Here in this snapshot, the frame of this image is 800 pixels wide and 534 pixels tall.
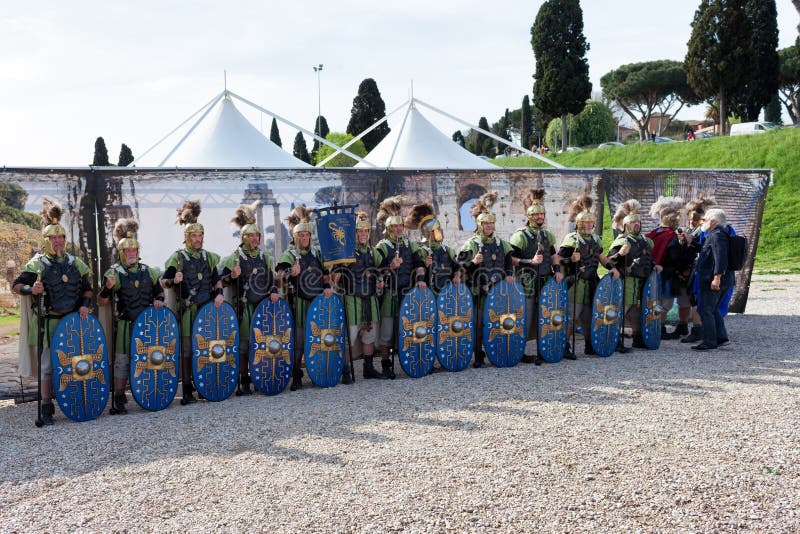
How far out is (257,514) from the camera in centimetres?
346

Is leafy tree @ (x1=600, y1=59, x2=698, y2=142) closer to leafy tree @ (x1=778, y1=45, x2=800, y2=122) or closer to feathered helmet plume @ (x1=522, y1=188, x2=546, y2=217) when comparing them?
leafy tree @ (x1=778, y1=45, x2=800, y2=122)

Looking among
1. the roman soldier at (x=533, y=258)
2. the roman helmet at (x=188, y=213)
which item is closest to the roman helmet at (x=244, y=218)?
the roman helmet at (x=188, y=213)

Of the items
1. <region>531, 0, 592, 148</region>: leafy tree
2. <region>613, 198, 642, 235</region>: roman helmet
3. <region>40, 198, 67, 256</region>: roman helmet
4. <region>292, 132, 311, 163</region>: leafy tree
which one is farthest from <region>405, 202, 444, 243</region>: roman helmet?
<region>292, 132, 311, 163</region>: leafy tree

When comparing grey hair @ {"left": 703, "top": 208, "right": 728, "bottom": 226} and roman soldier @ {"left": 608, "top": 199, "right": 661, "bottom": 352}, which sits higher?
grey hair @ {"left": 703, "top": 208, "right": 728, "bottom": 226}

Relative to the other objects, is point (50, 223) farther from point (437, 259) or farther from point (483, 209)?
point (483, 209)

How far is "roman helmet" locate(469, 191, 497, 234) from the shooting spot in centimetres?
651

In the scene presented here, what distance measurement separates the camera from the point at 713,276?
22.7 ft

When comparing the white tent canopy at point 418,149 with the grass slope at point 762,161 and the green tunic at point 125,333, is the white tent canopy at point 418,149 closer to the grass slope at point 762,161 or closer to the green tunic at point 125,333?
the green tunic at point 125,333

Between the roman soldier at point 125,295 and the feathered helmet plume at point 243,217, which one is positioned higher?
the feathered helmet plume at point 243,217

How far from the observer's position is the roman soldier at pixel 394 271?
6.30 meters

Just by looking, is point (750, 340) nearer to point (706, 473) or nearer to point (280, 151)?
point (706, 473)

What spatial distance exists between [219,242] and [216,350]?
4.02ft

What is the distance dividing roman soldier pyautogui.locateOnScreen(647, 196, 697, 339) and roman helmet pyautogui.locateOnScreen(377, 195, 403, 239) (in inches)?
116

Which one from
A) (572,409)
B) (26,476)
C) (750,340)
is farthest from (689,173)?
(26,476)
